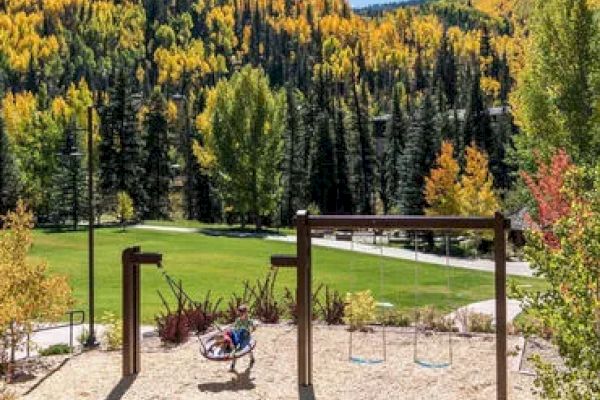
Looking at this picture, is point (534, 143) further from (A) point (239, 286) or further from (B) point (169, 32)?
(B) point (169, 32)

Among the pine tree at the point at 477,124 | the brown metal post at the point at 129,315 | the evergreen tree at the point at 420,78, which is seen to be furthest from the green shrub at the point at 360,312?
the evergreen tree at the point at 420,78

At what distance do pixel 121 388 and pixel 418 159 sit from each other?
4494 centimetres

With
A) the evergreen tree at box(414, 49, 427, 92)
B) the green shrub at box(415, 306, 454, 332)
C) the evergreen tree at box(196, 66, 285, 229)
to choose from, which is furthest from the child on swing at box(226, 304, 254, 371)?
the evergreen tree at box(414, 49, 427, 92)

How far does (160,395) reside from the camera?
34.7 ft

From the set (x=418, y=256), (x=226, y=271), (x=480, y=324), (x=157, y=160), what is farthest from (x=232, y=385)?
(x=157, y=160)

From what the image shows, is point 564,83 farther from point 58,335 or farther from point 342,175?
point 342,175

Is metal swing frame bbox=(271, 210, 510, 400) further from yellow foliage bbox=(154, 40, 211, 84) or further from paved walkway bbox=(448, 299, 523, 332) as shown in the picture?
yellow foliage bbox=(154, 40, 211, 84)

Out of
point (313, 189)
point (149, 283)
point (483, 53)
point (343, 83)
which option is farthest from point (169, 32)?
point (149, 283)

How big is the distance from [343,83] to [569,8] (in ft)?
410

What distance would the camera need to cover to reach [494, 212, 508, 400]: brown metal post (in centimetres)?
980

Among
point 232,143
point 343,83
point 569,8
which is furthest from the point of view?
point 343,83

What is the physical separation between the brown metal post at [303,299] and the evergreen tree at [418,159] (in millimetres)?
40709

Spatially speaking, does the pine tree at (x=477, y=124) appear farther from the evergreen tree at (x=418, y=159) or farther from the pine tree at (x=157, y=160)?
the pine tree at (x=157, y=160)

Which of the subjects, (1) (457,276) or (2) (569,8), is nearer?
(2) (569,8)
